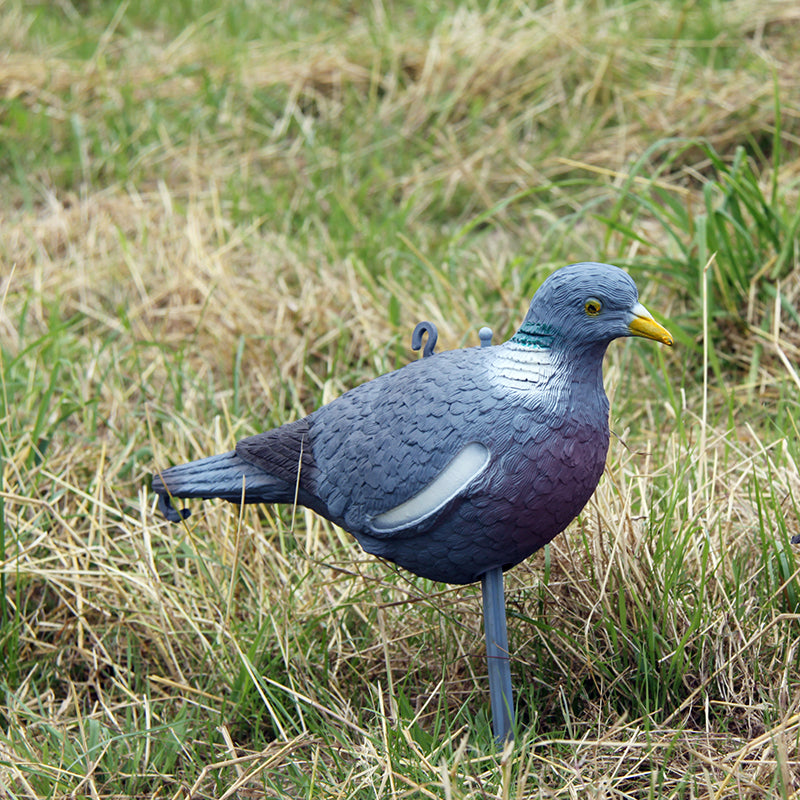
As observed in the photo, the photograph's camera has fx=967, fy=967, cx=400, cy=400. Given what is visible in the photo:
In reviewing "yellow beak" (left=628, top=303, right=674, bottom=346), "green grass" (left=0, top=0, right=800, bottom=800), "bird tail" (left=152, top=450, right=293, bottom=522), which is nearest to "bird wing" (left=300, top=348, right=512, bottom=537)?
"bird tail" (left=152, top=450, right=293, bottom=522)

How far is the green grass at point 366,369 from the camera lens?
1946mm

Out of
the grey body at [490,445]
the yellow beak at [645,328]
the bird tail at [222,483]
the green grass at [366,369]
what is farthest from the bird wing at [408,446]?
the green grass at [366,369]

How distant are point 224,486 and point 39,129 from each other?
330 centimetres

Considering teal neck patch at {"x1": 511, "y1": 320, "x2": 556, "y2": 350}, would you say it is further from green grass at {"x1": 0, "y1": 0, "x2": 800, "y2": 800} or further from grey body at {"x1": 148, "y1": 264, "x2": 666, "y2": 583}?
green grass at {"x1": 0, "y1": 0, "x2": 800, "y2": 800}

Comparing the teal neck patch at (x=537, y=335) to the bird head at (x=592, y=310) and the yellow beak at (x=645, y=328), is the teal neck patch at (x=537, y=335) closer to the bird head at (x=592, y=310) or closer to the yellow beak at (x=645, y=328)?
the bird head at (x=592, y=310)

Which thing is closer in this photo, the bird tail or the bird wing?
the bird wing

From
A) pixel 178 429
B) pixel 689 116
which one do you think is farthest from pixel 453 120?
pixel 178 429

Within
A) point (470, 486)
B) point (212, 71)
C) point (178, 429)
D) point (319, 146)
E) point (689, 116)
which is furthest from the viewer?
point (212, 71)

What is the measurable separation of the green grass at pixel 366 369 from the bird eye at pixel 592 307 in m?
0.57

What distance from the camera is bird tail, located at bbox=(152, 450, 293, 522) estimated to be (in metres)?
1.86

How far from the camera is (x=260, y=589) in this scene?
2230 mm

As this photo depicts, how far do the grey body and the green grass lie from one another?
0.39 m

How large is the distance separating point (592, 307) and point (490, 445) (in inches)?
11.3

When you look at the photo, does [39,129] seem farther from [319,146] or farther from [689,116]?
[689,116]
